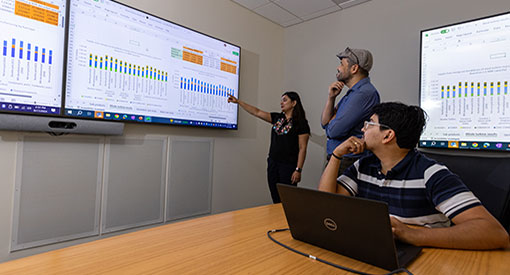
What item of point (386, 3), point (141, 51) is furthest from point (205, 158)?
point (386, 3)

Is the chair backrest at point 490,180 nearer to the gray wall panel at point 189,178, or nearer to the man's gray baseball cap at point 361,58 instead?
the man's gray baseball cap at point 361,58

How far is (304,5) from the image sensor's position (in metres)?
3.27

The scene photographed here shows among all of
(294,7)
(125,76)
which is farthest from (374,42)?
(125,76)

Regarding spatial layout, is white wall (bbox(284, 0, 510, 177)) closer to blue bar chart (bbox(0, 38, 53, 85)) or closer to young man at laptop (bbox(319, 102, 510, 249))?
young man at laptop (bbox(319, 102, 510, 249))

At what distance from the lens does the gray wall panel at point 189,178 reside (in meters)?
2.69

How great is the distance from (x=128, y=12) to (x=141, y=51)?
1.00 feet

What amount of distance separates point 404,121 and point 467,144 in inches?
65.5

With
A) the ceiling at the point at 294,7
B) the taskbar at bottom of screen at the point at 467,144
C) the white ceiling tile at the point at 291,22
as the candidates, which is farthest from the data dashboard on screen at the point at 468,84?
the white ceiling tile at the point at 291,22

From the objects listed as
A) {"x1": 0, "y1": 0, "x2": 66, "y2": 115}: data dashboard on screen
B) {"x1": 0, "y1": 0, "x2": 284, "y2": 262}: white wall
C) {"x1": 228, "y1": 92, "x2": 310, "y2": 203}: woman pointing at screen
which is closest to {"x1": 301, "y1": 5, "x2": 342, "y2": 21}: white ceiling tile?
{"x1": 0, "y1": 0, "x2": 284, "y2": 262}: white wall

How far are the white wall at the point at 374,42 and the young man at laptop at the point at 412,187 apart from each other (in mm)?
1869

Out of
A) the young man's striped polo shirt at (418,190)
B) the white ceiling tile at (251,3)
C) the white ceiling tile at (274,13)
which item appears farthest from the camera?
the white ceiling tile at (274,13)

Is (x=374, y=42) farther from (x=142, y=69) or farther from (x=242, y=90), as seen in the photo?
(x=142, y=69)

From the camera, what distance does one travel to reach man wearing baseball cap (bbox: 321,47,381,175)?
186cm

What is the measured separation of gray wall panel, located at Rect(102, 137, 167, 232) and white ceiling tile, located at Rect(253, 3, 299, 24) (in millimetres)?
1971
